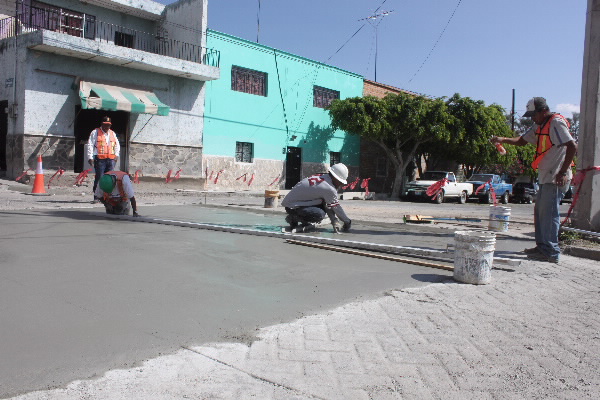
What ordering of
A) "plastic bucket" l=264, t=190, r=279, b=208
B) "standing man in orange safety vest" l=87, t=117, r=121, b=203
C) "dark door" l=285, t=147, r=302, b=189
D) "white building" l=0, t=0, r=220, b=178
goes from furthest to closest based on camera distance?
"dark door" l=285, t=147, r=302, b=189, "white building" l=0, t=0, r=220, b=178, "plastic bucket" l=264, t=190, r=279, b=208, "standing man in orange safety vest" l=87, t=117, r=121, b=203

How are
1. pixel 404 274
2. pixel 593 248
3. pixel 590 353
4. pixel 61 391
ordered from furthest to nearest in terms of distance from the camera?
pixel 593 248, pixel 404 274, pixel 590 353, pixel 61 391

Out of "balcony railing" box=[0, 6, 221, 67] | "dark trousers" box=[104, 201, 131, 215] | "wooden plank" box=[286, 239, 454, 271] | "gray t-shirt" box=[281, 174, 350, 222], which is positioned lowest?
Answer: "wooden plank" box=[286, 239, 454, 271]

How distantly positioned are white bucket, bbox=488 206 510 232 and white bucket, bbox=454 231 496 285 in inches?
205

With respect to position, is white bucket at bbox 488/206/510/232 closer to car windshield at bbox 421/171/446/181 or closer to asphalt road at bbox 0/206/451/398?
asphalt road at bbox 0/206/451/398

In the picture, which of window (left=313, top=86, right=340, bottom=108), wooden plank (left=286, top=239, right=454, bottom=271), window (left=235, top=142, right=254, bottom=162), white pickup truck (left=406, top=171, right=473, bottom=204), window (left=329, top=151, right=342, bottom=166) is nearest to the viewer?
wooden plank (left=286, top=239, right=454, bottom=271)

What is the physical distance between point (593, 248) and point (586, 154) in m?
1.66

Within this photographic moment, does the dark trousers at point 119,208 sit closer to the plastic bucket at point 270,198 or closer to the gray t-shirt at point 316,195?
the gray t-shirt at point 316,195

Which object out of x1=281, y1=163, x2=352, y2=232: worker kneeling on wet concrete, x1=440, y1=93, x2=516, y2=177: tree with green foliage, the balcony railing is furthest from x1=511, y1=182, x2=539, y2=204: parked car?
x1=281, y1=163, x2=352, y2=232: worker kneeling on wet concrete

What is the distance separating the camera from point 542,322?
11.8 ft

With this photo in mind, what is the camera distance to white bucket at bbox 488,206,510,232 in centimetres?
941

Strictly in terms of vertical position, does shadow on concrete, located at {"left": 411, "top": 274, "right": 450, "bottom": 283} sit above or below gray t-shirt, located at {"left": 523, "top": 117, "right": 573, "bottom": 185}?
below

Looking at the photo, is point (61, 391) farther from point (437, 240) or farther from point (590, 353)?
point (437, 240)

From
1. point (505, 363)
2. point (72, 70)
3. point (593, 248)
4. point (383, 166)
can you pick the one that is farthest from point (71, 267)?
point (383, 166)

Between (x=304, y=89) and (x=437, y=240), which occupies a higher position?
(x=304, y=89)
